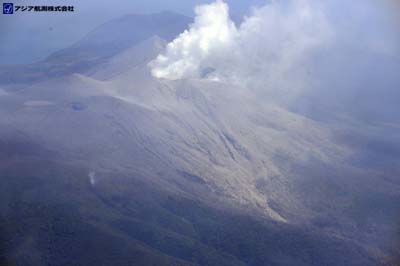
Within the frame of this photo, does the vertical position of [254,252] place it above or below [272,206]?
below

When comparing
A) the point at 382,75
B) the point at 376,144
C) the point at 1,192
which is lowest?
the point at 1,192

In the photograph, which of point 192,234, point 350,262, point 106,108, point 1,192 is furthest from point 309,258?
point 106,108

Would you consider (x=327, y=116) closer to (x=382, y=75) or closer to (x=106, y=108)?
(x=382, y=75)

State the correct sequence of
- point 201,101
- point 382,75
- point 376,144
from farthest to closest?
point 382,75, point 201,101, point 376,144

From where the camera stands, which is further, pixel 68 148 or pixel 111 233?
pixel 68 148

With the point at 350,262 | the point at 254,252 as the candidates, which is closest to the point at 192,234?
the point at 254,252

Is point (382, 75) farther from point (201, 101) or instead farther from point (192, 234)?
point (192, 234)

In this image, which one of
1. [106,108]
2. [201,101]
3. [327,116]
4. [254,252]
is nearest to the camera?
[254,252]
